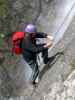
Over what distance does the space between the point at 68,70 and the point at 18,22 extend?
716 cm

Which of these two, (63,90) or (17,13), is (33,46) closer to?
(63,90)

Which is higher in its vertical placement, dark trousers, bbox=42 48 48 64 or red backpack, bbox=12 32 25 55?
red backpack, bbox=12 32 25 55

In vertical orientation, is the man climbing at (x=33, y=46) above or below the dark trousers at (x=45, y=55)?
above

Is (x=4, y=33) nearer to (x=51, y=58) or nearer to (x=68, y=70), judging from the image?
(x=51, y=58)

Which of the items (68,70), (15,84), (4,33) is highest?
(68,70)

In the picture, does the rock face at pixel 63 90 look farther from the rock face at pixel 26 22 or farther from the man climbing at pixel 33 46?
the man climbing at pixel 33 46

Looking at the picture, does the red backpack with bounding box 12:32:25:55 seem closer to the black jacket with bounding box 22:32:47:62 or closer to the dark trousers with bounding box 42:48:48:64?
the black jacket with bounding box 22:32:47:62

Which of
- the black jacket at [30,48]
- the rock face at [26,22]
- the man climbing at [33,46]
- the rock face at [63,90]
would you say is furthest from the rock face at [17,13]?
the rock face at [63,90]

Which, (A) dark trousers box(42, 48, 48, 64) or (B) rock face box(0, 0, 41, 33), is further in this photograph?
(B) rock face box(0, 0, 41, 33)

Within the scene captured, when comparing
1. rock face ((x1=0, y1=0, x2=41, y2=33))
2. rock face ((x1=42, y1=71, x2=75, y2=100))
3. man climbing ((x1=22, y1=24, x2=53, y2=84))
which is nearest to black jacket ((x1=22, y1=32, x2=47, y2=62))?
man climbing ((x1=22, y1=24, x2=53, y2=84))

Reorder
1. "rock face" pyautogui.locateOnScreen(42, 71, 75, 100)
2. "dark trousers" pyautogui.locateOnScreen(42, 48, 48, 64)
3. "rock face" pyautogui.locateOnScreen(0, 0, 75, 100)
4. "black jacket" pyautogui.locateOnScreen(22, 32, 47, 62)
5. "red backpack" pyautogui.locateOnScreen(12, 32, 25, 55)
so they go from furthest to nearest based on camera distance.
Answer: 1. "dark trousers" pyautogui.locateOnScreen(42, 48, 48, 64)
2. "red backpack" pyautogui.locateOnScreen(12, 32, 25, 55)
3. "black jacket" pyautogui.locateOnScreen(22, 32, 47, 62)
4. "rock face" pyautogui.locateOnScreen(0, 0, 75, 100)
5. "rock face" pyautogui.locateOnScreen(42, 71, 75, 100)

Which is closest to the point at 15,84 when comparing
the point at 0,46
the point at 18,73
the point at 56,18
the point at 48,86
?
the point at 18,73

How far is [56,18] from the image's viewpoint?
618 inches

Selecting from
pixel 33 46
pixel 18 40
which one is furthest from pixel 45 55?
pixel 18 40
